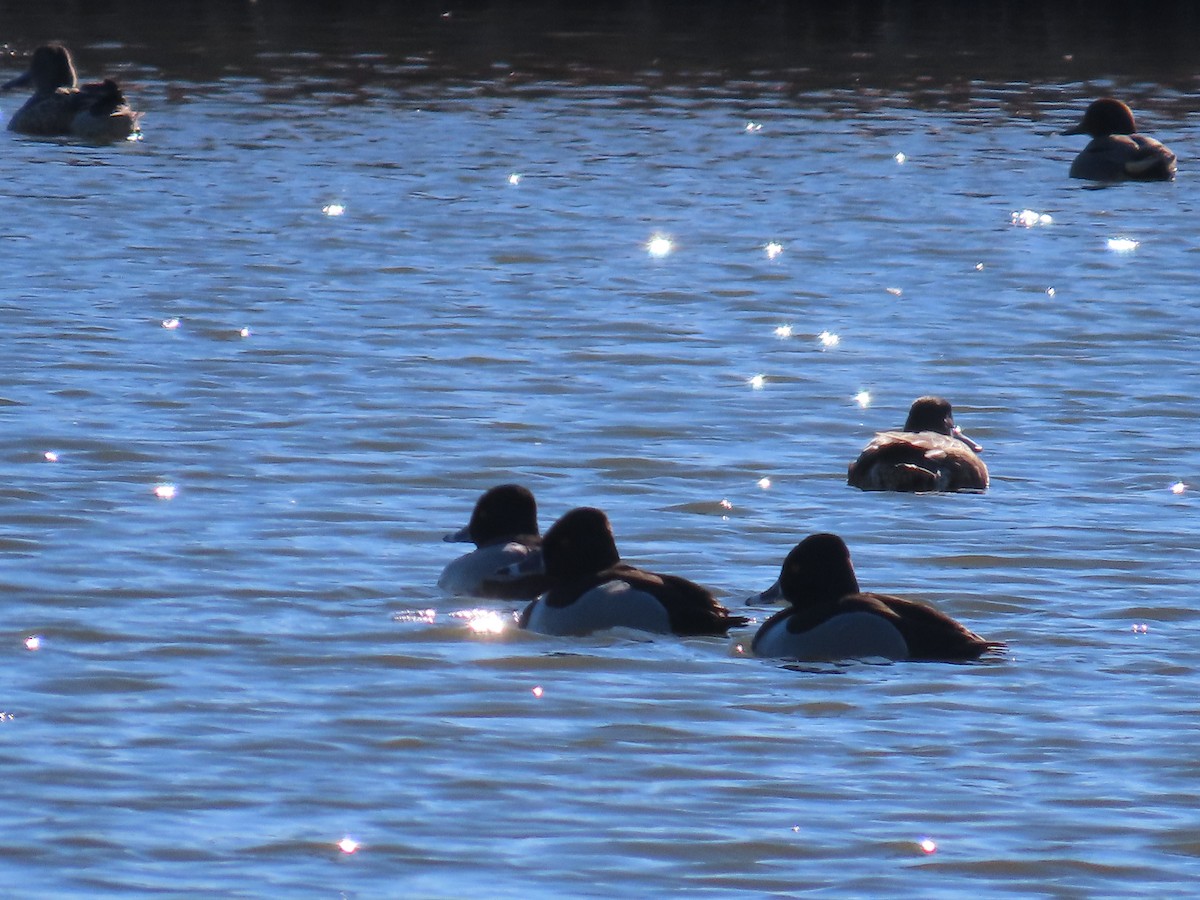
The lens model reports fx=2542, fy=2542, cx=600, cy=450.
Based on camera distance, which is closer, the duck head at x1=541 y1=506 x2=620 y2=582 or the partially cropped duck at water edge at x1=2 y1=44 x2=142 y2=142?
the duck head at x1=541 y1=506 x2=620 y2=582

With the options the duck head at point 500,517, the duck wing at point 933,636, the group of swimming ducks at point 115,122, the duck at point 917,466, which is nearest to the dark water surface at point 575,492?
the duck wing at point 933,636

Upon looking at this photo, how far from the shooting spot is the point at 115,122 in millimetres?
28047

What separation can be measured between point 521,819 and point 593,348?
9.28 metres

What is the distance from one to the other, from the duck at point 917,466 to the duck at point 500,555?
232cm

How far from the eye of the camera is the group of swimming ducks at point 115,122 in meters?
26.1

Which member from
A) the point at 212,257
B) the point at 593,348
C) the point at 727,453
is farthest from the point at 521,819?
the point at 212,257

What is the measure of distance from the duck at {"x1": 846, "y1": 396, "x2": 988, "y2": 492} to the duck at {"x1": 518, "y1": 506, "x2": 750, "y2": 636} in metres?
2.76

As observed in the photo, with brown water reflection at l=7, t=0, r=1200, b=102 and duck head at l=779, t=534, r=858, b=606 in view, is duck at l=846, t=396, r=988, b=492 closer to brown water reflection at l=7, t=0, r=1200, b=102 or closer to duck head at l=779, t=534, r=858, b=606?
duck head at l=779, t=534, r=858, b=606

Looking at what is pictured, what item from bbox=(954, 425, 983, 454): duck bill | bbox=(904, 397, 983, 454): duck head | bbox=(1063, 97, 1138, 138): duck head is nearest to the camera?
bbox=(954, 425, 983, 454): duck bill

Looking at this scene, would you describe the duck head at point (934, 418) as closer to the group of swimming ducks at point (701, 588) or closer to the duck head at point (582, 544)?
the group of swimming ducks at point (701, 588)

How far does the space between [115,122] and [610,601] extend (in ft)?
62.7

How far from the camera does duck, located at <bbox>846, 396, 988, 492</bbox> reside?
43.0 ft

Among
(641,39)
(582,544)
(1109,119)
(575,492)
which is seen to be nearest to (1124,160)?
(1109,119)

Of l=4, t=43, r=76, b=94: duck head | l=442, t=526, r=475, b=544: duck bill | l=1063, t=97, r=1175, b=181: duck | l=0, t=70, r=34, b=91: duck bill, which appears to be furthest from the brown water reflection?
l=442, t=526, r=475, b=544: duck bill
